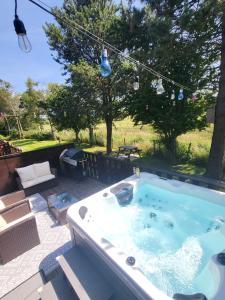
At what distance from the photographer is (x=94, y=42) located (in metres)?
8.40

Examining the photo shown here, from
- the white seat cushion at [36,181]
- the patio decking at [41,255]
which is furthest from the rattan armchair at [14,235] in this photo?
the white seat cushion at [36,181]

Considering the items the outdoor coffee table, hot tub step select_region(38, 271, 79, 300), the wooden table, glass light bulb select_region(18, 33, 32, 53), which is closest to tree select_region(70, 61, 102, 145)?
the wooden table

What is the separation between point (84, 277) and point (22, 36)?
3201mm

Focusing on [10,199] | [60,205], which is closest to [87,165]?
[60,205]

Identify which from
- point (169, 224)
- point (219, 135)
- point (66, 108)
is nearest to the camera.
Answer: point (169, 224)

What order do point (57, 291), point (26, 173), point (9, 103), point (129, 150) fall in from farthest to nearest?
point (9, 103) < point (129, 150) < point (26, 173) < point (57, 291)

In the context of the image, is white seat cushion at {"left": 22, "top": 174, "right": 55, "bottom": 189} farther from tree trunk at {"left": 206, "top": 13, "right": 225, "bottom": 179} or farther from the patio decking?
tree trunk at {"left": 206, "top": 13, "right": 225, "bottom": 179}

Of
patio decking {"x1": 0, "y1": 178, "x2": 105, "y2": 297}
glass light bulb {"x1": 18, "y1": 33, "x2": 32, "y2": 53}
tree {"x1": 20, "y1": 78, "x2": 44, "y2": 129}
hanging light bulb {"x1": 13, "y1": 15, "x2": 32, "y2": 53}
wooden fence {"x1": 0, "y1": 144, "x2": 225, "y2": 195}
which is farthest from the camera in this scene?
tree {"x1": 20, "y1": 78, "x2": 44, "y2": 129}

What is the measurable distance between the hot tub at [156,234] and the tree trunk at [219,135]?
2.08 meters

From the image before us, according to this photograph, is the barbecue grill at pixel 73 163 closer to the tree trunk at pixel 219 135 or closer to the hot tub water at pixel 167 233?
the hot tub water at pixel 167 233

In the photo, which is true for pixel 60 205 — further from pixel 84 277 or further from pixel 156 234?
pixel 156 234

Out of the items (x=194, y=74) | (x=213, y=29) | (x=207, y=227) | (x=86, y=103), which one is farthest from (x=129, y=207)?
(x=86, y=103)

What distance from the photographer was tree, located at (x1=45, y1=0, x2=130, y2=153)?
7.78 m

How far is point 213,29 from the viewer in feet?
14.4
